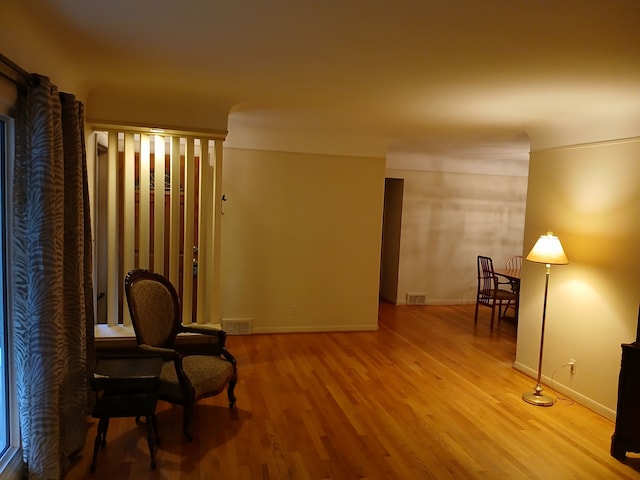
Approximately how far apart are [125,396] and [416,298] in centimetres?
585

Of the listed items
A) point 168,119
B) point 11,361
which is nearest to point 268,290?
point 168,119

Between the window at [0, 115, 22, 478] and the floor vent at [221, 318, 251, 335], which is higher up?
the window at [0, 115, 22, 478]

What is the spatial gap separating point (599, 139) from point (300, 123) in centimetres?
288

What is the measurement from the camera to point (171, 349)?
134 inches

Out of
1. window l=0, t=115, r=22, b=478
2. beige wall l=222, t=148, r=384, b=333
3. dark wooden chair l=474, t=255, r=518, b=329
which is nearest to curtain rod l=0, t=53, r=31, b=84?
window l=0, t=115, r=22, b=478

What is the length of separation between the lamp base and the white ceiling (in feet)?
7.58

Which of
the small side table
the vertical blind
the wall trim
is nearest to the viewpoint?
the small side table

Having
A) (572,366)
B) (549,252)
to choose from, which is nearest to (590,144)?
(549,252)

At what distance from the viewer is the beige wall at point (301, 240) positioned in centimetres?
569

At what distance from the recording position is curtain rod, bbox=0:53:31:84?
78.9 inches

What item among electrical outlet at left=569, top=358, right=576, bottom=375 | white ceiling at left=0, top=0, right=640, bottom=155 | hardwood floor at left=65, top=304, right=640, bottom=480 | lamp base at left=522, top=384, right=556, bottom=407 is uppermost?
white ceiling at left=0, top=0, right=640, bottom=155

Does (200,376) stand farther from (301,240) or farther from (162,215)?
(301,240)

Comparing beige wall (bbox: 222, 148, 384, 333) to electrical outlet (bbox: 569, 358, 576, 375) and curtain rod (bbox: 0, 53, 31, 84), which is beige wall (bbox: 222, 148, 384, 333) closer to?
electrical outlet (bbox: 569, 358, 576, 375)

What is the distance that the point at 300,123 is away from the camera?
16.6 feet
